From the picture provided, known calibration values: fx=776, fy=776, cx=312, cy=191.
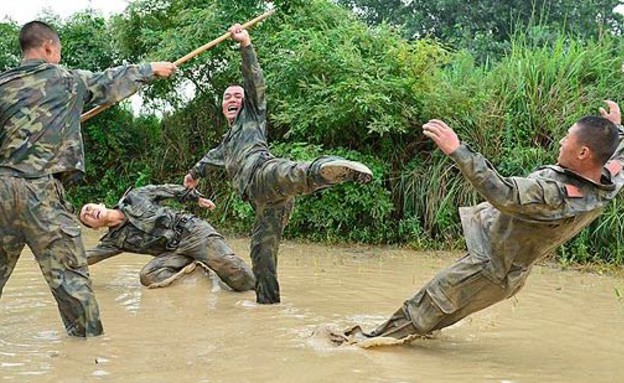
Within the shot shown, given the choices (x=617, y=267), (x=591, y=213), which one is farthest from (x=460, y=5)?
(x=591, y=213)

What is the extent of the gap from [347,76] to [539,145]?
102 inches

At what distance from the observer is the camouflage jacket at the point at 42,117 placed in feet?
15.7

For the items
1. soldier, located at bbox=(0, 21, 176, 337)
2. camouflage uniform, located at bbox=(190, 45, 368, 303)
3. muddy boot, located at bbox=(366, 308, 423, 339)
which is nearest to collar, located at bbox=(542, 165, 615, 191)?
muddy boot, located at bbox=(366, 308, 423, 339)

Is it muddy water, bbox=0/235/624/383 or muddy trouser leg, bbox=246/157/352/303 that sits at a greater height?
muddy trouser leg, bbox=246/157/352/303

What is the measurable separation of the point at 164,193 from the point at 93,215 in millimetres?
879

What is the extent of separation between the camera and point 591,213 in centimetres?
439

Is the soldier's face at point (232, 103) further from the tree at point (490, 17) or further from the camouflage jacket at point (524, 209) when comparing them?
the tree at point (490, 17)

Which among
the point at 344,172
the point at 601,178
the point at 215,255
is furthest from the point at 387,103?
the point at 601,178

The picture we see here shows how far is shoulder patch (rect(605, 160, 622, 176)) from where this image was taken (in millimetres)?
4532

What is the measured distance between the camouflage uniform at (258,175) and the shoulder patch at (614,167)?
86.5 inches

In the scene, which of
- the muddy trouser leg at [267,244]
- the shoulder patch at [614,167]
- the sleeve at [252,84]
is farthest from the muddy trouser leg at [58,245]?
the shoulder patch at [614,167]

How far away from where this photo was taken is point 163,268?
23.5ft

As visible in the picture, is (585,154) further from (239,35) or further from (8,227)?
(8,227)

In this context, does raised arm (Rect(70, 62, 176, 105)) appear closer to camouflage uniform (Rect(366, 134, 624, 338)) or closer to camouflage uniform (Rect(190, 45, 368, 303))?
camouflage uniform (Rect(190, 45, 368, 303))
